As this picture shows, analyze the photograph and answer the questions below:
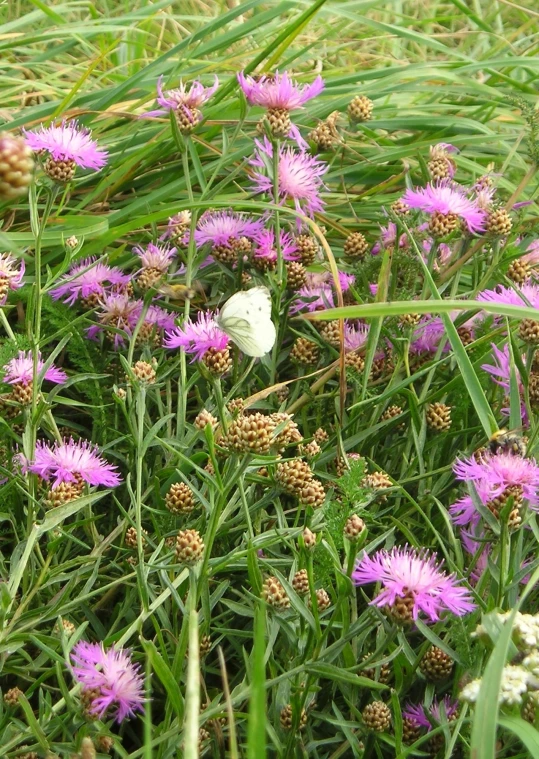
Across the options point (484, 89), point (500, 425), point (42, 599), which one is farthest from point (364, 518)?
point (484, 89)

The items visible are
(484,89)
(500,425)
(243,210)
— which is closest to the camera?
(500,425)

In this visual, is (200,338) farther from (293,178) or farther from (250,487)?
(293,178)

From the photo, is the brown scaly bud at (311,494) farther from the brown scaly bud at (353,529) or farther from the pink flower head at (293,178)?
the pink flower head at (293,178)

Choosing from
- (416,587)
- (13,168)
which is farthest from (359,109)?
(13,168)

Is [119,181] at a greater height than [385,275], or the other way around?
[119,181]

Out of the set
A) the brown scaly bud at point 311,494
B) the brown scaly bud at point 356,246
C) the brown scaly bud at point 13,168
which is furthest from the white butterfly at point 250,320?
the brown scaly bud at point 13,168

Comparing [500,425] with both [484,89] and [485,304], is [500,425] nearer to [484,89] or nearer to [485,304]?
[485,304]
